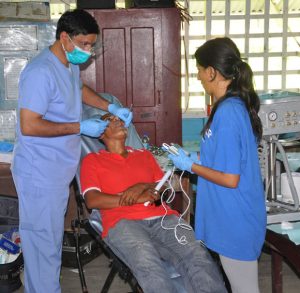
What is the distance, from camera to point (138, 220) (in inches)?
93.0

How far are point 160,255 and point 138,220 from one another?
23 centimetres

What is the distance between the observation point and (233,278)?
1.88 m

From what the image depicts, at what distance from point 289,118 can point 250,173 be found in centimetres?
46

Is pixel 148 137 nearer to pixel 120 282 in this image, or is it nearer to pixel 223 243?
pixel 120 282

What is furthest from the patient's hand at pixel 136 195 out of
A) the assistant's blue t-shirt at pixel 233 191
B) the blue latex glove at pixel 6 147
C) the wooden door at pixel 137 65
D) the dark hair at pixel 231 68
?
the wooden door at pixel 137 65

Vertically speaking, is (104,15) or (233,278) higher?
(104,15)

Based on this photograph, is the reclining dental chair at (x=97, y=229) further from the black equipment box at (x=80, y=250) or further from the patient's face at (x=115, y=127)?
the black equipment box at (x=80, y=250)

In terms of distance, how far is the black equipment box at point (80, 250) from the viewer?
3.17 m

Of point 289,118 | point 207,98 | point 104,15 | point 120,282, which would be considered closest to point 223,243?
point 289,118

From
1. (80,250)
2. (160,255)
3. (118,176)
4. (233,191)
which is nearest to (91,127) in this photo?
(118,176)

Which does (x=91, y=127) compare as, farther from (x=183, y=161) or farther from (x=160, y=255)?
(x=160, y=255)

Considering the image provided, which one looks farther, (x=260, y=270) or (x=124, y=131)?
(x=260, y=270)

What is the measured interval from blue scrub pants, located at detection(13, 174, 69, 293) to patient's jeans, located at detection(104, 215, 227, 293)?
28cm

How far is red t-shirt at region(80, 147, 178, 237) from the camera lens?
2369 millimetres
